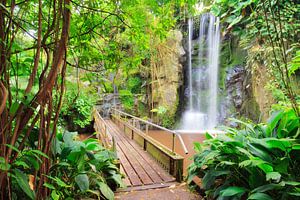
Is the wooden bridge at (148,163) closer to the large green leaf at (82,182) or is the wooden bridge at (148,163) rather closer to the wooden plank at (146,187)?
the wooden plank at (146,187)

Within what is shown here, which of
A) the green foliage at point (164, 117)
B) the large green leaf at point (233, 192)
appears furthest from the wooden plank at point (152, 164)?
the green foliage at point (164, 117)

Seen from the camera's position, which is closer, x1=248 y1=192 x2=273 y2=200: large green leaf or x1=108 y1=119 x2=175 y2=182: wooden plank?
x1=248 y1=192 x2=273 y2=200: large green leaf

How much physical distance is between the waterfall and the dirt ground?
10209 mm

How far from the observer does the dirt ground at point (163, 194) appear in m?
2.79

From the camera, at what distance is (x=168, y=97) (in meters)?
12.9

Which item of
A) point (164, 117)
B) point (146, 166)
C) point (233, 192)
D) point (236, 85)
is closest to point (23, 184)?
point (233, 192)

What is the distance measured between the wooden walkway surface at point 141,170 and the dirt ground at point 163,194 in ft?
0.56

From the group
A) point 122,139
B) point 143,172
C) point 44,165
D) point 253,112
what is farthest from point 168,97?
point 44,165

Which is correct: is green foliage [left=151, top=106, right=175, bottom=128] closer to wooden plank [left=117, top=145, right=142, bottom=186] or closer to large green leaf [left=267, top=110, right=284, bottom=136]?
wooden plank [left=117, top=145, right=142, bottom=186]

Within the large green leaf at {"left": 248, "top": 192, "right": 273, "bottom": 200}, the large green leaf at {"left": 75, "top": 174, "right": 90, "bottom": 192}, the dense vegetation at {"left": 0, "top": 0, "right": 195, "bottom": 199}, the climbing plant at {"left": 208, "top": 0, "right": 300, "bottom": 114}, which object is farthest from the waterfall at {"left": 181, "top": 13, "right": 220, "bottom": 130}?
the large green leaf at {"left": 75, "top": 174, "right": 90, "bottom": 192}

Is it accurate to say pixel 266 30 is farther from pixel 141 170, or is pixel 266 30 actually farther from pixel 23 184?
pixel 23 184

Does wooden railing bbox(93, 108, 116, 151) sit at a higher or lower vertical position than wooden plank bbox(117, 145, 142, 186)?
higher

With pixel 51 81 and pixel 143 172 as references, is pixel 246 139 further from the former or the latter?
pixel 51 81

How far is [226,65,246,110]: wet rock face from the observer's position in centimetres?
1138
